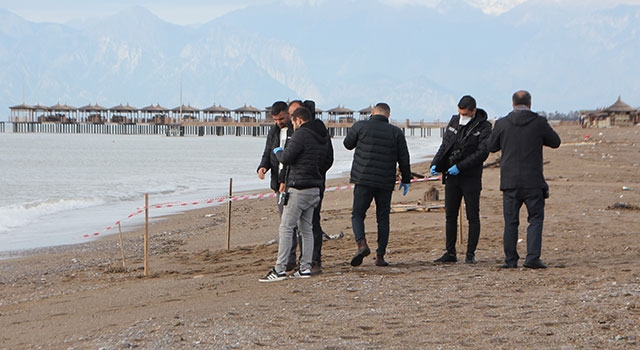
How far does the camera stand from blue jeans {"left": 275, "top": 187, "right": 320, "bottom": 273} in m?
6.73

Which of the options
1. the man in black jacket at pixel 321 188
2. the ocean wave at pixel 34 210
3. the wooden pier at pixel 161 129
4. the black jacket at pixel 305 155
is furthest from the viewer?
the wooden pier at pixel 161 129

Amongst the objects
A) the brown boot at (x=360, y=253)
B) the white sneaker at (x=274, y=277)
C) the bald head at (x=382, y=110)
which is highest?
the bald head at (x=382, y=110)

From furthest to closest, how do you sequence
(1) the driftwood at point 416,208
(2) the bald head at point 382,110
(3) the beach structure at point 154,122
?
(3) the beach structure at point 154,122, (1) the driftwood at point 416,208, (2) the bald head at point 382,110

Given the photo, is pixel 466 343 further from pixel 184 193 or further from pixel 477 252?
pixel 184 193

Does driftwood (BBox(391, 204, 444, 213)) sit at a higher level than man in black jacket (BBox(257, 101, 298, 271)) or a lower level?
lower

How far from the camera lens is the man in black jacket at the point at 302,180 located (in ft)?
21.8

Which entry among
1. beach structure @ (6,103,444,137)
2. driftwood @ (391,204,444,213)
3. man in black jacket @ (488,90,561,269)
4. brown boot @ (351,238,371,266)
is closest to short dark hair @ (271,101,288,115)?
brown boot @ (351,238,371,266)

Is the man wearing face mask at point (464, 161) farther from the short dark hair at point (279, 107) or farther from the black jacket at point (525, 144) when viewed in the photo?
the short dark hair at point (279, 107)

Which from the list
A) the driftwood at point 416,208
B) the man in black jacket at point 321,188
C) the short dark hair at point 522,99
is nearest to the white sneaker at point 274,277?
the man in black jacket at point 321,188

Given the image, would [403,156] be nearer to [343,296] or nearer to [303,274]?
[303,274]

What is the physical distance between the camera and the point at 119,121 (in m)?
116

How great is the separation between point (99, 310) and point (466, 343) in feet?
9.55

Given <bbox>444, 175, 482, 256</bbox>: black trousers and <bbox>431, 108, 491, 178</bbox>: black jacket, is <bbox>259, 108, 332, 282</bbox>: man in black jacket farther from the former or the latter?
<bbox>444, 175, 482, 256</bbox>: black trousers

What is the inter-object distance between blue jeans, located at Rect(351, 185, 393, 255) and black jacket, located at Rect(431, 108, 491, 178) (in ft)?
1.79
